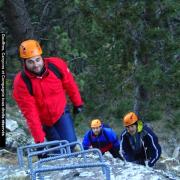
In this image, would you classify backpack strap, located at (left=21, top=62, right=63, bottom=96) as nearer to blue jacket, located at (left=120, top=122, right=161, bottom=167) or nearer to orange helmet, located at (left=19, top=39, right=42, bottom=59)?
orange helmet, located at (left=19, top=39, right=42, bottom=59)

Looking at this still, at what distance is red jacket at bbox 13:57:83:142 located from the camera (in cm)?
568

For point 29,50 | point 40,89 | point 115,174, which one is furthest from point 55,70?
point 115,174

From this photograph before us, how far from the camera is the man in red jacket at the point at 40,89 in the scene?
5602 mm

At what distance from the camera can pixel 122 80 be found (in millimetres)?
10312

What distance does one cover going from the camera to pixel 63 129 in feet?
20.2

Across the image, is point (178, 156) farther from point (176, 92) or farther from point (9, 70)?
point (9, 70)

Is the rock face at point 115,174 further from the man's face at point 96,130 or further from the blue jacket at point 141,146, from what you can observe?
the man's face at point 96,130

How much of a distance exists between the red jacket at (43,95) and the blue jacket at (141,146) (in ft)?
5.80

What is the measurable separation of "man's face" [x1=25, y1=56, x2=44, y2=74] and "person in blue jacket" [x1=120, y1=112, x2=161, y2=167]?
94.9 inches

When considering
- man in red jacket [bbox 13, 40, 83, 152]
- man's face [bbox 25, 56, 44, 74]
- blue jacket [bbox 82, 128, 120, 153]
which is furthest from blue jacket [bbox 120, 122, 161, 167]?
man's face [bbox 25, 56, 44, 74]

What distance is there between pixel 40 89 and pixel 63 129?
742 mm

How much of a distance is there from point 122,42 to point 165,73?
3.71 feet

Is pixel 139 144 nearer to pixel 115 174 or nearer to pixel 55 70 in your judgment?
pixel 55 70

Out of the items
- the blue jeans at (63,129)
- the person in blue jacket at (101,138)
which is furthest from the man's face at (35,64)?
the person in blue jacket at (101,138)
